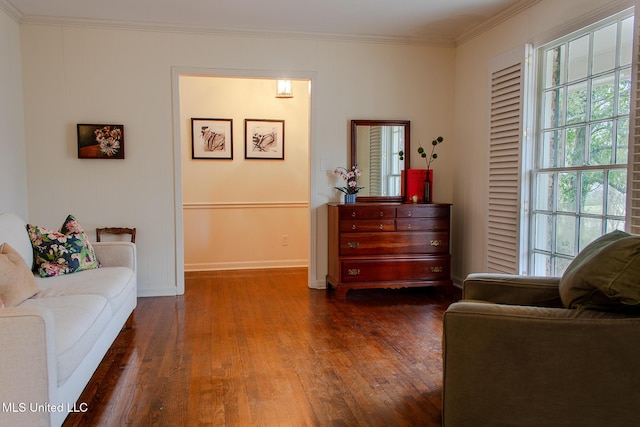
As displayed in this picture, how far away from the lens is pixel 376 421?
6.81ft

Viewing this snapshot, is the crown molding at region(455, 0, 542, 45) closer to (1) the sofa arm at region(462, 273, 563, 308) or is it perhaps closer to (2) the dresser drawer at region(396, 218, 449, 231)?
(2) the dresser drawer at region(396, 218, 449, 231)

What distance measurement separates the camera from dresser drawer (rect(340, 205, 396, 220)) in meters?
4.21

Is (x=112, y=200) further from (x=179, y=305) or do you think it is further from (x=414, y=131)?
(x=414, y=131)

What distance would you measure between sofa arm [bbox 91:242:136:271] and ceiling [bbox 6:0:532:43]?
190 centimetres

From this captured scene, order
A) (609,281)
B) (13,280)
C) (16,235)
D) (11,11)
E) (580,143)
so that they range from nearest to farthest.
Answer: (609,281) < (13,280) < (16,235) < (580,143) < (11,11)

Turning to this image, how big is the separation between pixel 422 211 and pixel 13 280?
10.3 feet

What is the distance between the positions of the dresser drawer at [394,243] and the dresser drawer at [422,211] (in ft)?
0.51

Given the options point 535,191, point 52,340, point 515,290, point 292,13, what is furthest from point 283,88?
point 52,340

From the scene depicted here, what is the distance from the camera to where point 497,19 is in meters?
4.03

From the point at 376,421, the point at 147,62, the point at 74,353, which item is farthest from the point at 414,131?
the point at 74,353

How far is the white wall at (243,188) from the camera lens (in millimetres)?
5574

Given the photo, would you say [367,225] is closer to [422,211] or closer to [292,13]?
[422,211]

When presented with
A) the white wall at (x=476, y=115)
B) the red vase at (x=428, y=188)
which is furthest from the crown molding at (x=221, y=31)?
the red vase at (x=428, y=188)

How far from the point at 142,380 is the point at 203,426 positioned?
65cm
